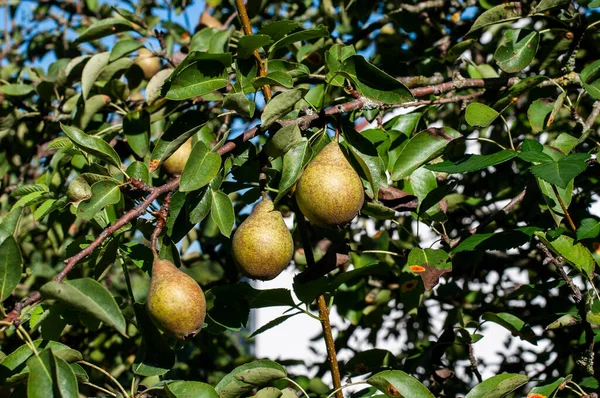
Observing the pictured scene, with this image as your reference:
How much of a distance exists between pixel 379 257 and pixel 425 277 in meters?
0.66

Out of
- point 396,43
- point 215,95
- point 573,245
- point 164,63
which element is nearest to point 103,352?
point 164,63

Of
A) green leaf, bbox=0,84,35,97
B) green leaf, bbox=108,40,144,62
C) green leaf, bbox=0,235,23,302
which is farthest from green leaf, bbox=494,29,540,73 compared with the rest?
green leaf, bbox=0,84,35,97

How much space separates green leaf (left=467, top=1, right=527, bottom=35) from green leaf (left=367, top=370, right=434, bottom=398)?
A: 106 centimetres

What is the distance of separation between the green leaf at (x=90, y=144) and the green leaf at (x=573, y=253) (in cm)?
104

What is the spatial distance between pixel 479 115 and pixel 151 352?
103 cm

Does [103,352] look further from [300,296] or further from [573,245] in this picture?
[573,245]

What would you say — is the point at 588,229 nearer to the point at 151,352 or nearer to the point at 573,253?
the point at 573,253

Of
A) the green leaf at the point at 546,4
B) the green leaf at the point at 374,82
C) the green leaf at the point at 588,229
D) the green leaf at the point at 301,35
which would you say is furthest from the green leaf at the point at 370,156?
the green leaf at the point at 546,4

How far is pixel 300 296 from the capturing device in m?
1.82

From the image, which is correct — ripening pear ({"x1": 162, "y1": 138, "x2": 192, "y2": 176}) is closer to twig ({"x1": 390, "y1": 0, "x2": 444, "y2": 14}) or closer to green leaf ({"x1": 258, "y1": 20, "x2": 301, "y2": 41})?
green leaf ({"x1": 258, "y1": 20, "x2": 301, "y2": 41})

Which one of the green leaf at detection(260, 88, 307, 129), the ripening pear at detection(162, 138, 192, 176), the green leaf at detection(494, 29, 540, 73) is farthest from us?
the ripening pear at detection(162, 138, 192, 176)

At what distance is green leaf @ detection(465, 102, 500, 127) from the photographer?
1.78 m

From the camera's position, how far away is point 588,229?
1.70 m

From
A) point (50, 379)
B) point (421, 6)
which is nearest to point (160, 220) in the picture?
point (50, 379)
